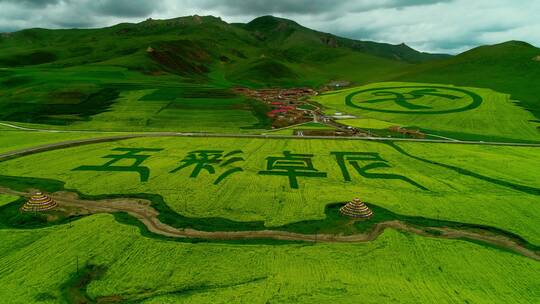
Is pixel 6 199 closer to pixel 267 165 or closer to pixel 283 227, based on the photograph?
pixel 283 227

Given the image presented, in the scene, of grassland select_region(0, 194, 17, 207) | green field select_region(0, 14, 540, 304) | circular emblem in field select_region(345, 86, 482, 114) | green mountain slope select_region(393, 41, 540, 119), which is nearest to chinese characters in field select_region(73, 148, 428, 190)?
green field select_region(0, 14, 540, 304)

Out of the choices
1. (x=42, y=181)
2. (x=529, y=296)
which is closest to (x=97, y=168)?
(x=42, y=181)

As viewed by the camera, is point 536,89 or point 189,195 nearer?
point 189,195

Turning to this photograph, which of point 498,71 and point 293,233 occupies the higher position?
point 498,71

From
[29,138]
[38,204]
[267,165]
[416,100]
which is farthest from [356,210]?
[416,100]

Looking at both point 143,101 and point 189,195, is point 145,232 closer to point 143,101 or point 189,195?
point 189,195

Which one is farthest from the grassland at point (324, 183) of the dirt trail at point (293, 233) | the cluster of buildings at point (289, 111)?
the cluster of buildings at point (289, 111)

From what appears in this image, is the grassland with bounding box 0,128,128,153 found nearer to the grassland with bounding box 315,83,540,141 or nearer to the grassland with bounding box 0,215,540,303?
the grassland with bounding box 0,215,540,303
